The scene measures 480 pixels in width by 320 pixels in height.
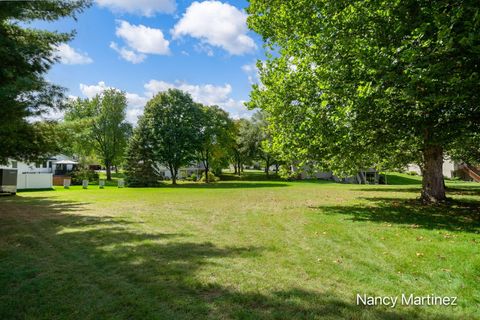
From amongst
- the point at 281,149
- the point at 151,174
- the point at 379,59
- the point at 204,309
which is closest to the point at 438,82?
the point at 379,59

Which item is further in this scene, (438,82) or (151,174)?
(151,174)

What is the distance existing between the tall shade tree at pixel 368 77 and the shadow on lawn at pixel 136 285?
6.20m

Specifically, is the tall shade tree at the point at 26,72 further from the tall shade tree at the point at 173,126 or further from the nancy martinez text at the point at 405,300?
the tall shade tree at the point at 173,126

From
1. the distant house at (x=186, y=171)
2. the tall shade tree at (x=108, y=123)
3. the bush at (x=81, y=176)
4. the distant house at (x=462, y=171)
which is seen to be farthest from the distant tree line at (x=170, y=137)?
the distant house at (x=462, y=171)

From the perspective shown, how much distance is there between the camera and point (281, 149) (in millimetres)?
13039

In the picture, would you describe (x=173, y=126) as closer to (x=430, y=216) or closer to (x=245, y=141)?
(x=245, y=141)

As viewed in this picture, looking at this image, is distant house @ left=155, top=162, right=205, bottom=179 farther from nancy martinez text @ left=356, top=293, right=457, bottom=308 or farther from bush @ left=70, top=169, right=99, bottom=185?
nancy martinez text @ left=356, top=293, right=457, bottom=308

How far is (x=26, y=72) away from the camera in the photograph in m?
7.48

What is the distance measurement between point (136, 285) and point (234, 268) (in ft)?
5.78

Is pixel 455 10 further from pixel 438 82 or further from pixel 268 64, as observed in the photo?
pixel 268 64

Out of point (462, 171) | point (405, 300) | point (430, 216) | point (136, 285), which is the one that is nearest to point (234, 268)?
point (136, 285)

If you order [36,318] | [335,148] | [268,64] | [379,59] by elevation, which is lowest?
[36,318]

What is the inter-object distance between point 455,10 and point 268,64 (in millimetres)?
7326

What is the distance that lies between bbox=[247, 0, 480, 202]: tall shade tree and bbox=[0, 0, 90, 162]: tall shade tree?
7936mm
